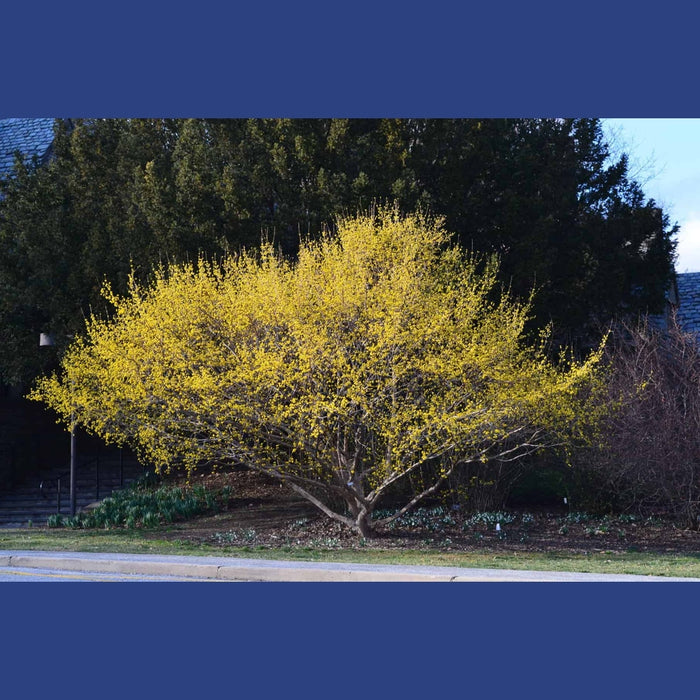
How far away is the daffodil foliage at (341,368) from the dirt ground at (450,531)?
0.99 meters

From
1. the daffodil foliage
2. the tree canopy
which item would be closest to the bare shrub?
the daffodil foliage

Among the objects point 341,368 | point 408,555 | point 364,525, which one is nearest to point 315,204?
point 341,368

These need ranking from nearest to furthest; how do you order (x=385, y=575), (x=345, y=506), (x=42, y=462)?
(x=385, y=575) → (x=345, y=506) → (x=42, y=462)

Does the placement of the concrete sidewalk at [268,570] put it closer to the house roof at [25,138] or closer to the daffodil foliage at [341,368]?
the daffodil foliage at [341,368]

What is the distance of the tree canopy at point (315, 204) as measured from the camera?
20.6 metres

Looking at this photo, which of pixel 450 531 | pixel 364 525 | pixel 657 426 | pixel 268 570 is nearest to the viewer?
pixel 268 570

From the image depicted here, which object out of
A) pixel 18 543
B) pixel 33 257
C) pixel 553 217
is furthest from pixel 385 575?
pixel 33 257

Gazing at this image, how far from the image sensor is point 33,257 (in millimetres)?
22438

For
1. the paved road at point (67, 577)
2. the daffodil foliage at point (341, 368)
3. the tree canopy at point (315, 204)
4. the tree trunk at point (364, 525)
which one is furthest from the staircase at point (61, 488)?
the paved road at point (67, 577)

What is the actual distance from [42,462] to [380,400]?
47.6 ft

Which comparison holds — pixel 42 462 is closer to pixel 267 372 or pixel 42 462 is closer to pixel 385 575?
pixel 267 372

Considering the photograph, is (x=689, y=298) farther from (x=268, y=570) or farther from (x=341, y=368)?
(x=268, y=570)

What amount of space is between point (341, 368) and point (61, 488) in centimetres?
1261

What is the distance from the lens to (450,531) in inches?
691
